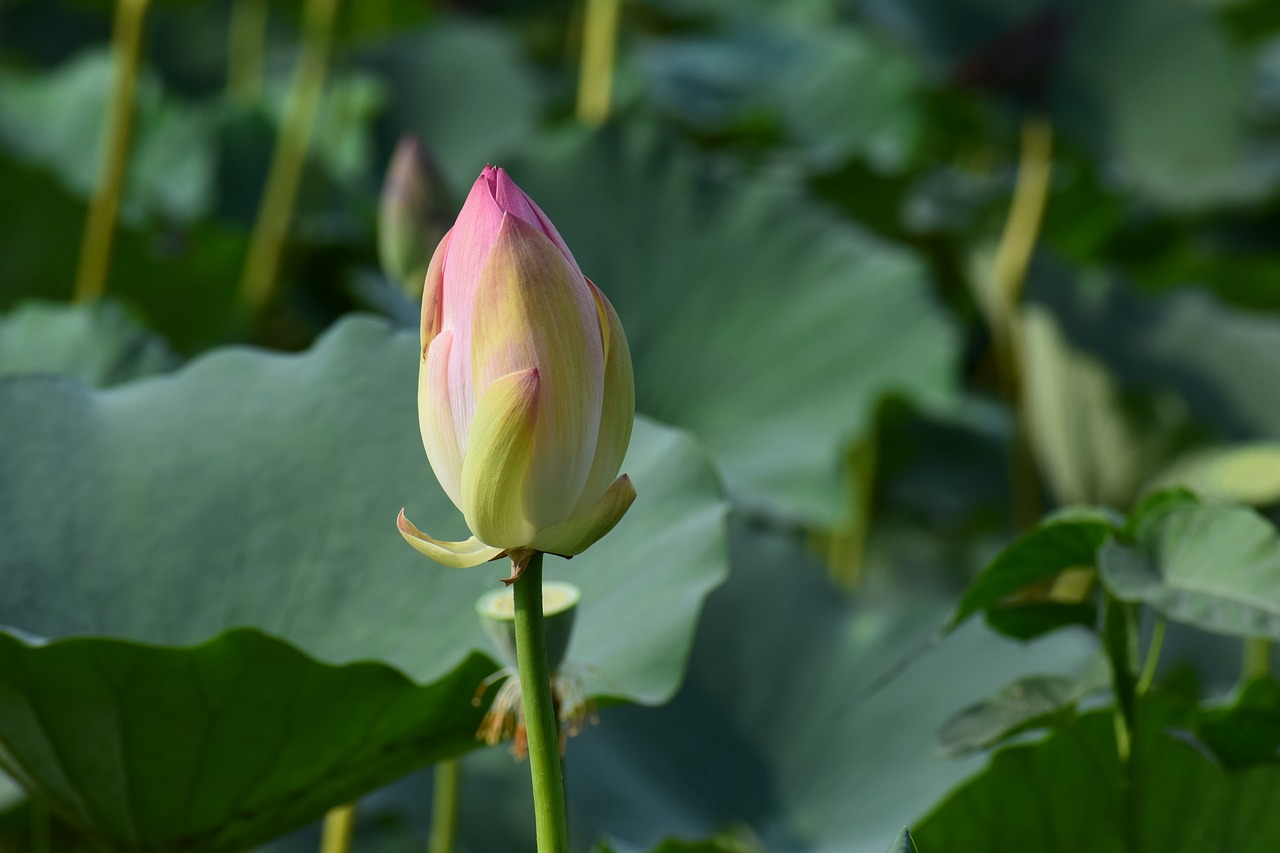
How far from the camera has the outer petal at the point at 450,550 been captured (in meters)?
0.33

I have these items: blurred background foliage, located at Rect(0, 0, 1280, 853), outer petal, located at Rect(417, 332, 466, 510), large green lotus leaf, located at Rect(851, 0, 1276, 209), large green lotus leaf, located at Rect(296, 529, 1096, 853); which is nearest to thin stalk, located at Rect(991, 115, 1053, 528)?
blurred background foliage, located at Rect(0, 0, 1280, 853)

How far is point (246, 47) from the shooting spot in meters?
2.14

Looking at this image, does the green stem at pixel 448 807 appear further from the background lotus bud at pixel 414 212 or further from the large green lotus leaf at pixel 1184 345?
the large green lotus leaf at pixel 1184 345

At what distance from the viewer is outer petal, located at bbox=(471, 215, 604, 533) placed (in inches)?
12.4

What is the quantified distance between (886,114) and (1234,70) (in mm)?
517

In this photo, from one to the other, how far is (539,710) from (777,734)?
63cm

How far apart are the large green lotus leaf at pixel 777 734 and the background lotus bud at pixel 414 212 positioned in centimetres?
33

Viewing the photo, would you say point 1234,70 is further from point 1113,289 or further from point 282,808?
point 282,808

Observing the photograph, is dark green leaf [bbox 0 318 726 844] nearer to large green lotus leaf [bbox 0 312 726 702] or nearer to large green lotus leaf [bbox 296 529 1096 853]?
large green lotus leaf [bbox 0 312 726 702]

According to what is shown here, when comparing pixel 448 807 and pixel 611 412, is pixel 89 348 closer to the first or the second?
pixel 448 807

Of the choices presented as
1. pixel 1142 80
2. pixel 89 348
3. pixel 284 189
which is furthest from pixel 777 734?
pixel 1142 80

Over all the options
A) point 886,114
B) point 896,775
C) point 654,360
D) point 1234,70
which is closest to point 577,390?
point 896,775

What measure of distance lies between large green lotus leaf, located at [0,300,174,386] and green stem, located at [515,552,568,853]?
579mm

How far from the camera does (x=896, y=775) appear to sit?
84 centimetres
